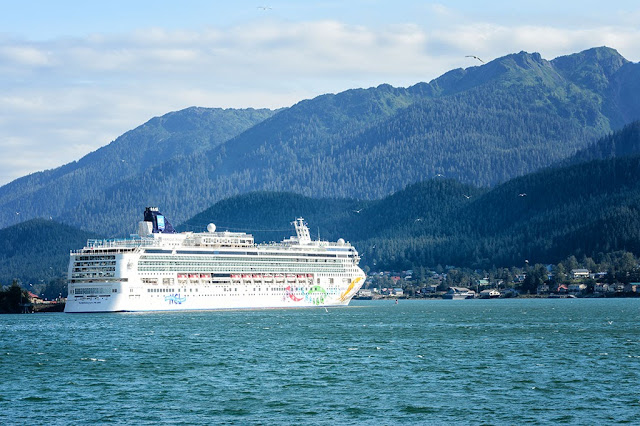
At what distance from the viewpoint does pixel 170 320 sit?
108938 mm

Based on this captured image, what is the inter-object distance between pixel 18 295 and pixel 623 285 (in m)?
112

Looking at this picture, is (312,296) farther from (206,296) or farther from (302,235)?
(206,296)

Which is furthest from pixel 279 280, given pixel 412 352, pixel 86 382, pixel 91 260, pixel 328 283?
pixel 86 382

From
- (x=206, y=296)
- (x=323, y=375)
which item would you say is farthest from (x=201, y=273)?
(x=323, y=375)

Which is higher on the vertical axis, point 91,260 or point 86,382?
point 91,260

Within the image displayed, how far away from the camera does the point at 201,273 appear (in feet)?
442

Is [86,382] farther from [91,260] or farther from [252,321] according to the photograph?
[91,260]

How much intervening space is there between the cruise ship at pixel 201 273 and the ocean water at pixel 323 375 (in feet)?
97.1

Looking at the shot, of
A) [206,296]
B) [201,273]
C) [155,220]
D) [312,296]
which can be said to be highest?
[155,220]

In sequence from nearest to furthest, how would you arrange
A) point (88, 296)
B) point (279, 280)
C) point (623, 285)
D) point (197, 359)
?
point (197, 359) < point (88, 296) < point (279, 280) < point (623, 285)

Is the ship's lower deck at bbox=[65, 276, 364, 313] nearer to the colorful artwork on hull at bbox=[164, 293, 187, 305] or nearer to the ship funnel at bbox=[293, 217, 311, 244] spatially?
the colorful artwork on hull at bbox=[164, 293, 187, 305]

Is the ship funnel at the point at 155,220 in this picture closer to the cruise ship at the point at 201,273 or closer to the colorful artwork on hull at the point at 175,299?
the cruise ship at the point at 201,273

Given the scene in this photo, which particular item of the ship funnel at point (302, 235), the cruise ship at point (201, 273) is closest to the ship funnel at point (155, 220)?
the cruise ship at point (201, 273)

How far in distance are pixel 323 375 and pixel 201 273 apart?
79.2m
